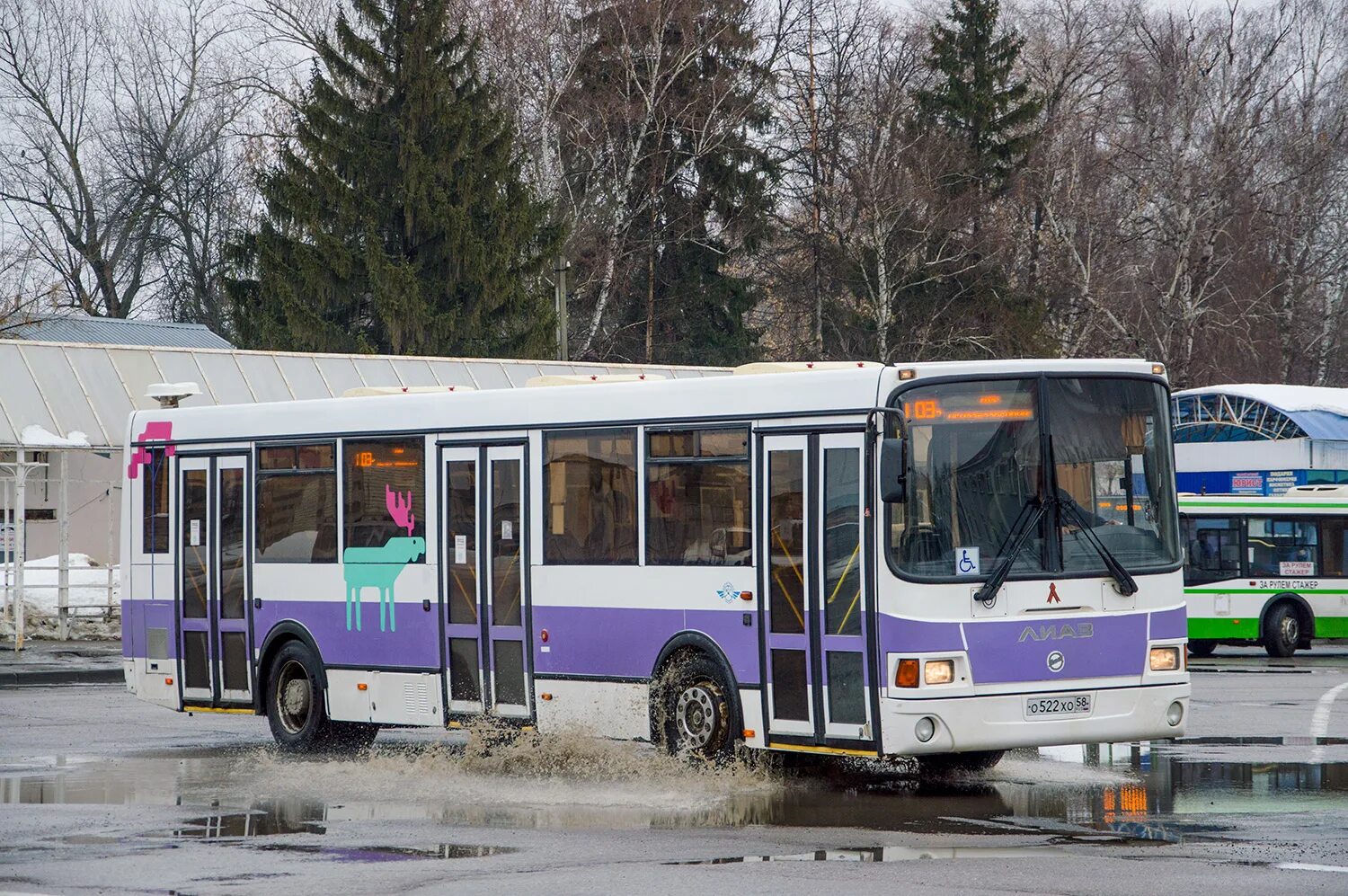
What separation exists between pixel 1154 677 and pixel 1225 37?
1943 inches

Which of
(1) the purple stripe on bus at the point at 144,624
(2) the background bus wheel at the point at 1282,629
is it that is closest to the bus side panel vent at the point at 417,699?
(1) the purple stripe on bus at the point at 144,624

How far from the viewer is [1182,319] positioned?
54719 mm

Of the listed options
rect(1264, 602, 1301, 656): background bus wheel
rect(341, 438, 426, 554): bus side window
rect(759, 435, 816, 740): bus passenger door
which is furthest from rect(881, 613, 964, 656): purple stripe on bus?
rect(1264, 602, 1301, 656): background bus wheel

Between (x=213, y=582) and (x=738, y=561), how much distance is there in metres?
5.85

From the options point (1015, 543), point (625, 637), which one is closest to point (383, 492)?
point (625, 637)

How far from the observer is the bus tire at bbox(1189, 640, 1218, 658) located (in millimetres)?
32562

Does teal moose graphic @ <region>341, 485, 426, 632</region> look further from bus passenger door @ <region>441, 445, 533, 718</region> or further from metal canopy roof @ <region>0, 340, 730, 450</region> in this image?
metal canopy roof @ <region>0, 340, 730, 450</region>

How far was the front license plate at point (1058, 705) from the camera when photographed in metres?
12.1

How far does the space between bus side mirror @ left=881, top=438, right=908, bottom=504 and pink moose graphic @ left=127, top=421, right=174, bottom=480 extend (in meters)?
7.98

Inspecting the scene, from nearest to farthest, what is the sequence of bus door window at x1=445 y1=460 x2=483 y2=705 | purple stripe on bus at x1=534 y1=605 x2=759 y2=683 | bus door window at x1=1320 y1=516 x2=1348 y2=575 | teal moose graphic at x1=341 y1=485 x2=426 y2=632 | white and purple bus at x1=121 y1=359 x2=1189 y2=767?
white and purple bus at x1=121 y1=359 x2=1189 y2=767
purple stripe on bus at x1=534 y1=605 x2=759 y2=683
bus door window at x1=445 y1=460 x2=483 y2=705
teal moose graphic at x1=341 y1=485 x2=426 y2=632
bus door window at x1=1320 y1=516 x2=1348 y2=575

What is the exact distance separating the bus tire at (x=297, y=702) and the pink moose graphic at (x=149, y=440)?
232cm

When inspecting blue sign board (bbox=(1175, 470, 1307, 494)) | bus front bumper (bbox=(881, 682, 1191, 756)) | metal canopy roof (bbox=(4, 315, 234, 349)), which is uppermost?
metal canopy roof (bbox=(4, 315, 234, 349))

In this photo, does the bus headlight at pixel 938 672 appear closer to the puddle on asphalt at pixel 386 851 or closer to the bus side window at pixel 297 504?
the puddle on asphalt at pixel 386 851

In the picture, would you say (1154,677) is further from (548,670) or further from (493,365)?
(493,365)
